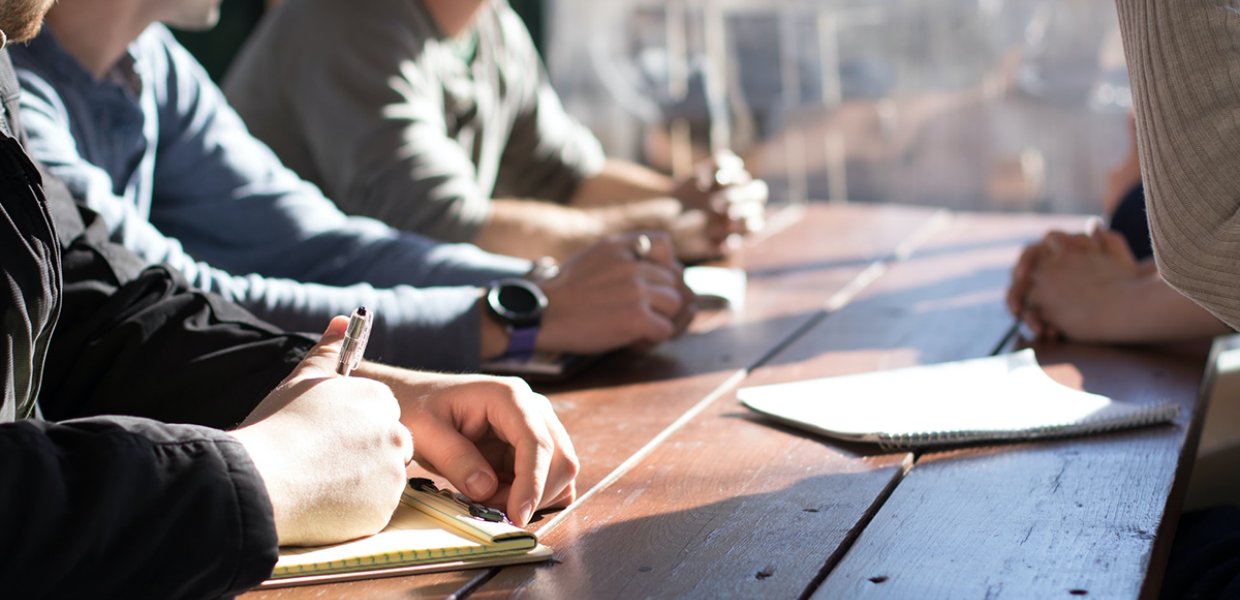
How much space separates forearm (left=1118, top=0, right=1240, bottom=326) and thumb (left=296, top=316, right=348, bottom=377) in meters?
0.60

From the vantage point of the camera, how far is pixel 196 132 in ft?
5.53

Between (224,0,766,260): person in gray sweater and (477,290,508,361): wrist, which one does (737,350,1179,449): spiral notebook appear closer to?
(477,290,508,361): wrist

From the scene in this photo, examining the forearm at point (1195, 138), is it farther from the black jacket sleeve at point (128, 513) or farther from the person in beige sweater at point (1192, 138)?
the black jacket sleeve at point (128, 513)

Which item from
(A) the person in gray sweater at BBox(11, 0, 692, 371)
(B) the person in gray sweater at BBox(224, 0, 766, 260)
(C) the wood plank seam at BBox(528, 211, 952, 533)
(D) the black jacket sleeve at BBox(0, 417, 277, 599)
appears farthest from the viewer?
(B) the person in gray sweater at BBox(224, 0, 766, 260)

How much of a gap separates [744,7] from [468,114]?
358 cm

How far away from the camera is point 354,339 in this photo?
0.91 meters

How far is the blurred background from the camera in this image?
16.3ft

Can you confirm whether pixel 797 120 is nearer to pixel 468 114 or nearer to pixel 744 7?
pixel 744 7

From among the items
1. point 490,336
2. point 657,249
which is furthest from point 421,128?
point 490,336

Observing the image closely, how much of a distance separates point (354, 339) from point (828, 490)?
36cm

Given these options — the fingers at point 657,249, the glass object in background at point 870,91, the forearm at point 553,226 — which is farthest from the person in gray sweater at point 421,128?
the glass object in background at point 870,91

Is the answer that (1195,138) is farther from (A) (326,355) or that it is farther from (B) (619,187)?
(B) (619,187)

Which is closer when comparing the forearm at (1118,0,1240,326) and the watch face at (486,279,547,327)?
the forearm at (1118,0,1240,326)

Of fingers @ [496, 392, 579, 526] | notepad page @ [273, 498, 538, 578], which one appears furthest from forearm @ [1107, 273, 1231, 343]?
notepad page @ [273, 498, 538, 578]
